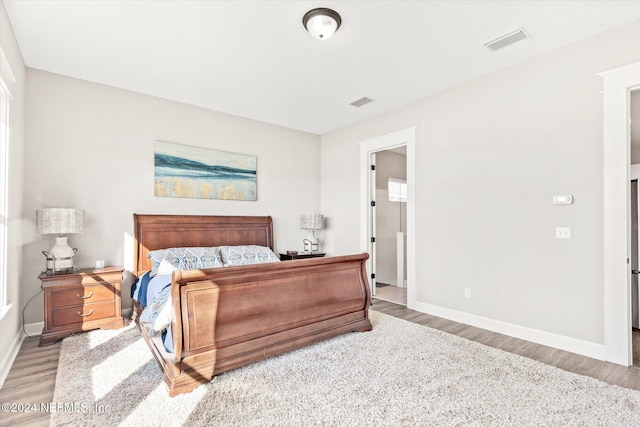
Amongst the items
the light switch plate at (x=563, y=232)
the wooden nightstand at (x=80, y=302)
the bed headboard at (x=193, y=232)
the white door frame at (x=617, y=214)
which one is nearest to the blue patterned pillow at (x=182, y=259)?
the bed headboard at (x=193, y=232)

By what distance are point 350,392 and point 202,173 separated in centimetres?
355

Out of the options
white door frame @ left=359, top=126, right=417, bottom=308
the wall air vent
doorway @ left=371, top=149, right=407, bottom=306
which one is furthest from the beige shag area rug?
doorway @ left=371, top=149, right=407, bottom=306

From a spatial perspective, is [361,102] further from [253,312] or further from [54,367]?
[54,367]

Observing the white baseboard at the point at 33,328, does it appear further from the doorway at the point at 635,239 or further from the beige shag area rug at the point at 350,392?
the doorway at the point at 635,239

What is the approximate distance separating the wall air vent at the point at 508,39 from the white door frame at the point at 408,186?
1449mm

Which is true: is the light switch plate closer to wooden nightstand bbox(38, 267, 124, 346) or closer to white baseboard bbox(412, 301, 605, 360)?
white baseboard bbox(412, 301, 605, 360)

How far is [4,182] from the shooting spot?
2670 mm

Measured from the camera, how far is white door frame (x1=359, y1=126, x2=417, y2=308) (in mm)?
4410

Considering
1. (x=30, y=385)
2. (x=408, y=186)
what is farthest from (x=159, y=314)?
(x=408, y=186)

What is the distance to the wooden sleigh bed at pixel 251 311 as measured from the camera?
7.48 ft

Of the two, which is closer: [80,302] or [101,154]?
[80,302]

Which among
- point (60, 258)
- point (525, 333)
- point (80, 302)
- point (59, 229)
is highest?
point (59, 229)

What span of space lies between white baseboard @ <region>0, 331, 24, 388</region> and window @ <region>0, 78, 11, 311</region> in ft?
1.39

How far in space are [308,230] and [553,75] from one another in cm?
399
